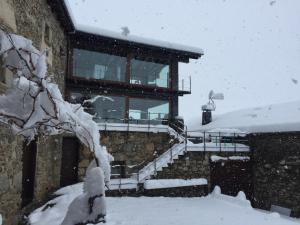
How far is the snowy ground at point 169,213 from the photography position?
7.54 metres

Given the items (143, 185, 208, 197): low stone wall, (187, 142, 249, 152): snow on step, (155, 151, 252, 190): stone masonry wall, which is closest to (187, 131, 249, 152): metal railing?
(187, 142, 249, 152): snow on step

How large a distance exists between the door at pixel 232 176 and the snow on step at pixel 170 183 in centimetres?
131

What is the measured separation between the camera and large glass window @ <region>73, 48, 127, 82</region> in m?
16.0

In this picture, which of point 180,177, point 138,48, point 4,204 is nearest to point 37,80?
point 4,204

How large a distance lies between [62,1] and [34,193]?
6.38 m

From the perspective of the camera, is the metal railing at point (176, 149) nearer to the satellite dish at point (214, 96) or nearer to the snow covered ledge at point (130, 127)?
the snow covered ledge at point (130, 127)

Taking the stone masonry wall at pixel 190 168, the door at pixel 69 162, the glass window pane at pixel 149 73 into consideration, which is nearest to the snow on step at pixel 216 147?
the stone masonry wall at pixel 190 168

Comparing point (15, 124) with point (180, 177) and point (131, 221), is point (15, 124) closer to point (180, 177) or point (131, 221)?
point (131, 221)

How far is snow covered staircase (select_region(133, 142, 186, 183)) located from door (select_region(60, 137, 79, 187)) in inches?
114

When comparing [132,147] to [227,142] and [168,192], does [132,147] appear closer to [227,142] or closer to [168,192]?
[168,192]

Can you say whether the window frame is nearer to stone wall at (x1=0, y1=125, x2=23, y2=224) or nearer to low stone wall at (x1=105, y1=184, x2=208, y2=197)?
low stone wall at (x1=105, y1=184, x2=208, y2=197)

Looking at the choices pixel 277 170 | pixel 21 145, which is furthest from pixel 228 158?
pixel 21 145

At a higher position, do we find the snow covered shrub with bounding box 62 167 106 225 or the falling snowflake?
the falling snowflake

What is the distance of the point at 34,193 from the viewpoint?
28.5 feet
